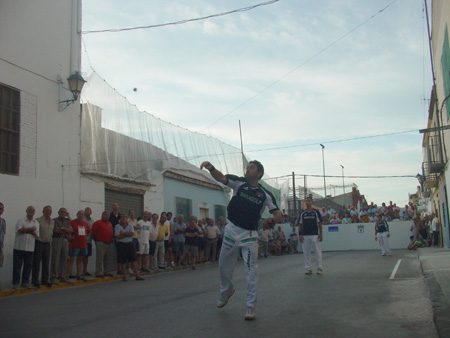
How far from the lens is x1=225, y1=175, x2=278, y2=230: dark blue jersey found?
21.2ft

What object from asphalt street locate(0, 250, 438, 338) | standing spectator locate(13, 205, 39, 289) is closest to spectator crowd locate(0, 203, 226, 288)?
standing spectator locate(13, 205, 39, 289)

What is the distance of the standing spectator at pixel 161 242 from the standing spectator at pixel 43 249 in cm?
499

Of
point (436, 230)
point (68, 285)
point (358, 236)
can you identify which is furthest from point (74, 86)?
point (358, 236)

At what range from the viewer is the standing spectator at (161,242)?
1664cm

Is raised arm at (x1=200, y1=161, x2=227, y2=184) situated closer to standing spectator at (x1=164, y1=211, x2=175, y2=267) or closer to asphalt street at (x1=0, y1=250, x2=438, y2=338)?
asphalt street at (x1=0, y1=250, x2=438, y2=338)

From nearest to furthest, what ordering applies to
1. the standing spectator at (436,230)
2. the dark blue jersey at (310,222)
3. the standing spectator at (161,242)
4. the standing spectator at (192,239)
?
the dark blue jersey at (310,222), the standing spectator at (161,242), the standing spectator at (192,239), the standing spectator at (436,230)

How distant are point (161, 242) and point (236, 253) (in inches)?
414

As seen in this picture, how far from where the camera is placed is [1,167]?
12797 millimetres

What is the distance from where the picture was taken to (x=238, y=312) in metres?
6.48

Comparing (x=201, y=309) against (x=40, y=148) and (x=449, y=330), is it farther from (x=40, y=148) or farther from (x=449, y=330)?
(x=40, y=148)

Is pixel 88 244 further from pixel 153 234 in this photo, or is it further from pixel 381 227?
pixel 381 227

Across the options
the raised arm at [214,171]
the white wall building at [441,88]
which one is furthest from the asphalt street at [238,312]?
the white wall building at [441,88]

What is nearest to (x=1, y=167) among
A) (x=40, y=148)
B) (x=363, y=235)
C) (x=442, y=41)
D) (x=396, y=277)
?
(x=40, y=148)

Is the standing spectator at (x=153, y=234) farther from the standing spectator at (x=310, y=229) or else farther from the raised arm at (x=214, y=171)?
the raised arm at (x=214, y=171)
